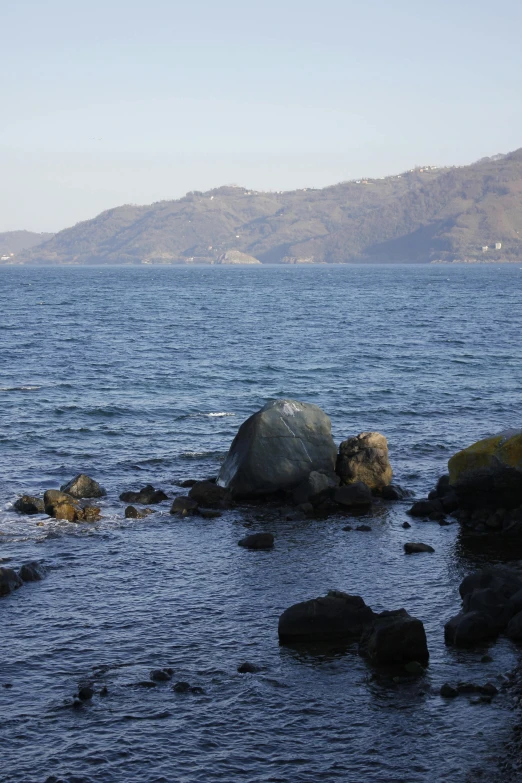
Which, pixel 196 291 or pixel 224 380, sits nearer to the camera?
pixel 224 380

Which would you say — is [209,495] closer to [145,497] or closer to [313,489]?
[145,497]

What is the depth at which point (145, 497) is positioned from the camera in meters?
28.3

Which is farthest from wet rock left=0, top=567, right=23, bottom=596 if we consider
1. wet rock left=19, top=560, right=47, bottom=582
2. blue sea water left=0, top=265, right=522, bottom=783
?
blue sea water left=0, top=265, right=522, bottom=783

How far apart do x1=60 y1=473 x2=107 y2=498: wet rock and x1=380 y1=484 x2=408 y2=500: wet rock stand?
896 centimetres

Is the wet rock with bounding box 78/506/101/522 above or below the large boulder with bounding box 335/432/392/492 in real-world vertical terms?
below

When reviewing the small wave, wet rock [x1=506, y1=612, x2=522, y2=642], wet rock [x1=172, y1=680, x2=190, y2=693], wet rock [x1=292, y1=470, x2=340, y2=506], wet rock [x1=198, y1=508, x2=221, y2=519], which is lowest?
wet rock [x1=172, y1=680, x2=190, y2=693]

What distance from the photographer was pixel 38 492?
29203 mm

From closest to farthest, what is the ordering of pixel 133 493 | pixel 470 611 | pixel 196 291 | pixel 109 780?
pixel 109 780
pixel 470 611
pixel 133 493
pixel 196 291

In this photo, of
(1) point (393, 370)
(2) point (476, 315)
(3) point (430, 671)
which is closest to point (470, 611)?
(3) point (430, 671)

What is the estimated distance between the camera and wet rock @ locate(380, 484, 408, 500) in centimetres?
2859

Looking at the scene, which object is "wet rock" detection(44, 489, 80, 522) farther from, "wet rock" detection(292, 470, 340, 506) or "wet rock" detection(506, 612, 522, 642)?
"wet rock" detection(506, 612, 522, 642)

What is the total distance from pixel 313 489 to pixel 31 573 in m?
9.57

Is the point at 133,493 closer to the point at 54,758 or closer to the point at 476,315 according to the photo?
the point at 54,758

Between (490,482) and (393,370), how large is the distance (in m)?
32.9
